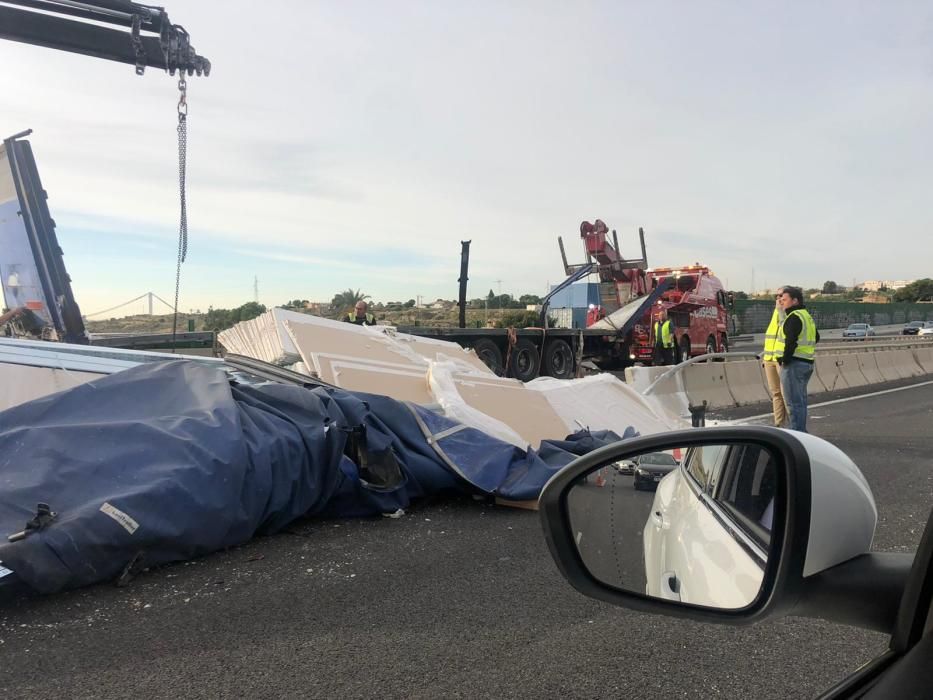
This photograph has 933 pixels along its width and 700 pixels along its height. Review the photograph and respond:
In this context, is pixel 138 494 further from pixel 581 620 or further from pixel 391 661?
pixel 581 620

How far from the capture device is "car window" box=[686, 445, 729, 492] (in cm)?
167

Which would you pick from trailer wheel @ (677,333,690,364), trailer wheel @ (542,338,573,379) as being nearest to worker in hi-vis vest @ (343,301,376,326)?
trailer wheel @ (542,338,573,379)

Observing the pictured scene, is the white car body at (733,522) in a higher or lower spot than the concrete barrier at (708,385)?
higher

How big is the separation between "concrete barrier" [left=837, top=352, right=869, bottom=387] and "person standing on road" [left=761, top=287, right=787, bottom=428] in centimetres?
689

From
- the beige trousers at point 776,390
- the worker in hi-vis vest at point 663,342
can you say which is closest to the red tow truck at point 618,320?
the worker in hi-vis vest at point 663,342

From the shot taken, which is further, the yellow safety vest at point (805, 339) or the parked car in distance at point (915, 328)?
the parked car in distance at point (915, 328)

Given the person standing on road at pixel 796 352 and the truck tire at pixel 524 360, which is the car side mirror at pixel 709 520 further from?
the truck tire at pixel 524 360

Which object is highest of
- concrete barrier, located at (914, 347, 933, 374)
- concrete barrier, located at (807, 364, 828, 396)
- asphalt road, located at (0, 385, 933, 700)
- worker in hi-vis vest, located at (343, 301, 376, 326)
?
worker in hi-vis vest, located at (343, 301, 376, 326)

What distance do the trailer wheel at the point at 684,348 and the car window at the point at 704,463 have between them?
16841mm

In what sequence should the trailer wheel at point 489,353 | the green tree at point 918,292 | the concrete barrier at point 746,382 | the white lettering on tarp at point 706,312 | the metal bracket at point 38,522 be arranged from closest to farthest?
the metal bracket at point 38,522
the concrete barrier at point 746,382
the trailer wheel at point 489,353
the white lettering on tarp at point 706,312
the green tree at point 918,292

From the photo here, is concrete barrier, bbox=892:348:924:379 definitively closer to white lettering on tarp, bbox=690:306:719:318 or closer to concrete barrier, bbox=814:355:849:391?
concrete barrier, bbox=814:355:849:391

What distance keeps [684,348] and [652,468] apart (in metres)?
17.7

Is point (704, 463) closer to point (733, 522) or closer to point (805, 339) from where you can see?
point (733, 522)

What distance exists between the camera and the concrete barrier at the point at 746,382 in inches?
484
